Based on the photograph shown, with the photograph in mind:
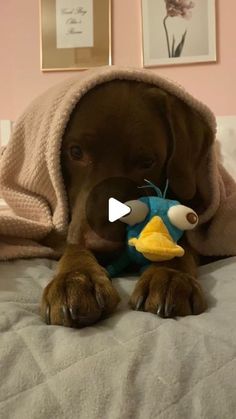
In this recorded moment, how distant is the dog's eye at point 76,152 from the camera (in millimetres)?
1142

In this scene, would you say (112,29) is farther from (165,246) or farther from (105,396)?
(105,396)

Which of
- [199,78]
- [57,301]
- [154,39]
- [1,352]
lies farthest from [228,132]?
[1,352]

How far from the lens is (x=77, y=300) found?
28.1 inches

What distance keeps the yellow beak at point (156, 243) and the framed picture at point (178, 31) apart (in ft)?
6.07

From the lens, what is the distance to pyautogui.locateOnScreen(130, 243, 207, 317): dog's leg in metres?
0.74

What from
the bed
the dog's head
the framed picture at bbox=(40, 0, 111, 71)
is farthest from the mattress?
the framed picture at bbox=(40, 0, 111, 71)

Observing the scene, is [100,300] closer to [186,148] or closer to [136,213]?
[136,213]

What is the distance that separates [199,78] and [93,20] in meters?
0.68

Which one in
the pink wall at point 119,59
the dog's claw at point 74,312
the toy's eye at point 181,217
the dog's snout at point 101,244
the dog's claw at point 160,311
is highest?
the pink wall at point 119,59

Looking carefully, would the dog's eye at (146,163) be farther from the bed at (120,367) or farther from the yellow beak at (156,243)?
the bed at (120,367)

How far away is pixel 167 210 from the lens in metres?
0.94

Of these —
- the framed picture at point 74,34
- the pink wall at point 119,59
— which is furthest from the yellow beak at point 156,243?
the framed picture at point 74,34

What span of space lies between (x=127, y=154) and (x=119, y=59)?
1.67 meters

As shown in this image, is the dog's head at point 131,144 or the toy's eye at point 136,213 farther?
the dog's head at point 131,144
